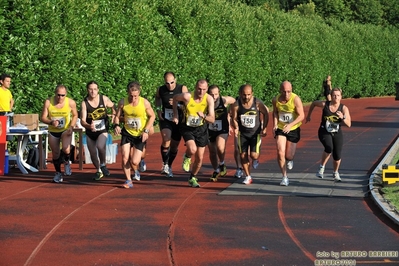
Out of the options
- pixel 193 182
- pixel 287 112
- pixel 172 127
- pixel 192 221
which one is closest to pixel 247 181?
pixel 193 182

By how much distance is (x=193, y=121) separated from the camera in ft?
51.1

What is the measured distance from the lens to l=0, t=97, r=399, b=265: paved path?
9.87m

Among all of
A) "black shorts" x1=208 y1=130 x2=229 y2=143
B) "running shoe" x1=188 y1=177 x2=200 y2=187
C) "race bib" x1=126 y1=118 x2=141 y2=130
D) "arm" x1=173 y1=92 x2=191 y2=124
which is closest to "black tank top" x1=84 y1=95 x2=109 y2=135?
"race bib" x1=126 y1=118 x2=141 y2=130

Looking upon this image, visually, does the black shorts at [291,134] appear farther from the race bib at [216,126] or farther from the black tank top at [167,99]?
the black tank top at [167,99]

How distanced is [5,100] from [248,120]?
5.61m

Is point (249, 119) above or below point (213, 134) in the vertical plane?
above

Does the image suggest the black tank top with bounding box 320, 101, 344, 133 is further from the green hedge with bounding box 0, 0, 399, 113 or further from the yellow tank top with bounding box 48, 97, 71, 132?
the green hedge with bounding box 0, 0, 399, 113

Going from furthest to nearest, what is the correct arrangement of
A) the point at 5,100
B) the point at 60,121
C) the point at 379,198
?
the point at 5,100
the point at 60,121
the point at 379,198

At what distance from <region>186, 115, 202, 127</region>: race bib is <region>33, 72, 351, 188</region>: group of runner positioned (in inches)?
0.5

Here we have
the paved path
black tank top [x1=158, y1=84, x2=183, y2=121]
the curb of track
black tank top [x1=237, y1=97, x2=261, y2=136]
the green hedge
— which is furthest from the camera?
the green hedge

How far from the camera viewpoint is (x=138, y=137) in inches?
613

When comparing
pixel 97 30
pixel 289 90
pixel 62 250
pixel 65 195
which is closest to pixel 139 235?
pixel 62 250

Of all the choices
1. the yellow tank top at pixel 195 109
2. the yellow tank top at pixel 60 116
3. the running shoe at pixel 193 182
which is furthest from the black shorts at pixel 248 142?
the yellow tank top at pixel 60 116

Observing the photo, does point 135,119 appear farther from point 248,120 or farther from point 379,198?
point 379,198
